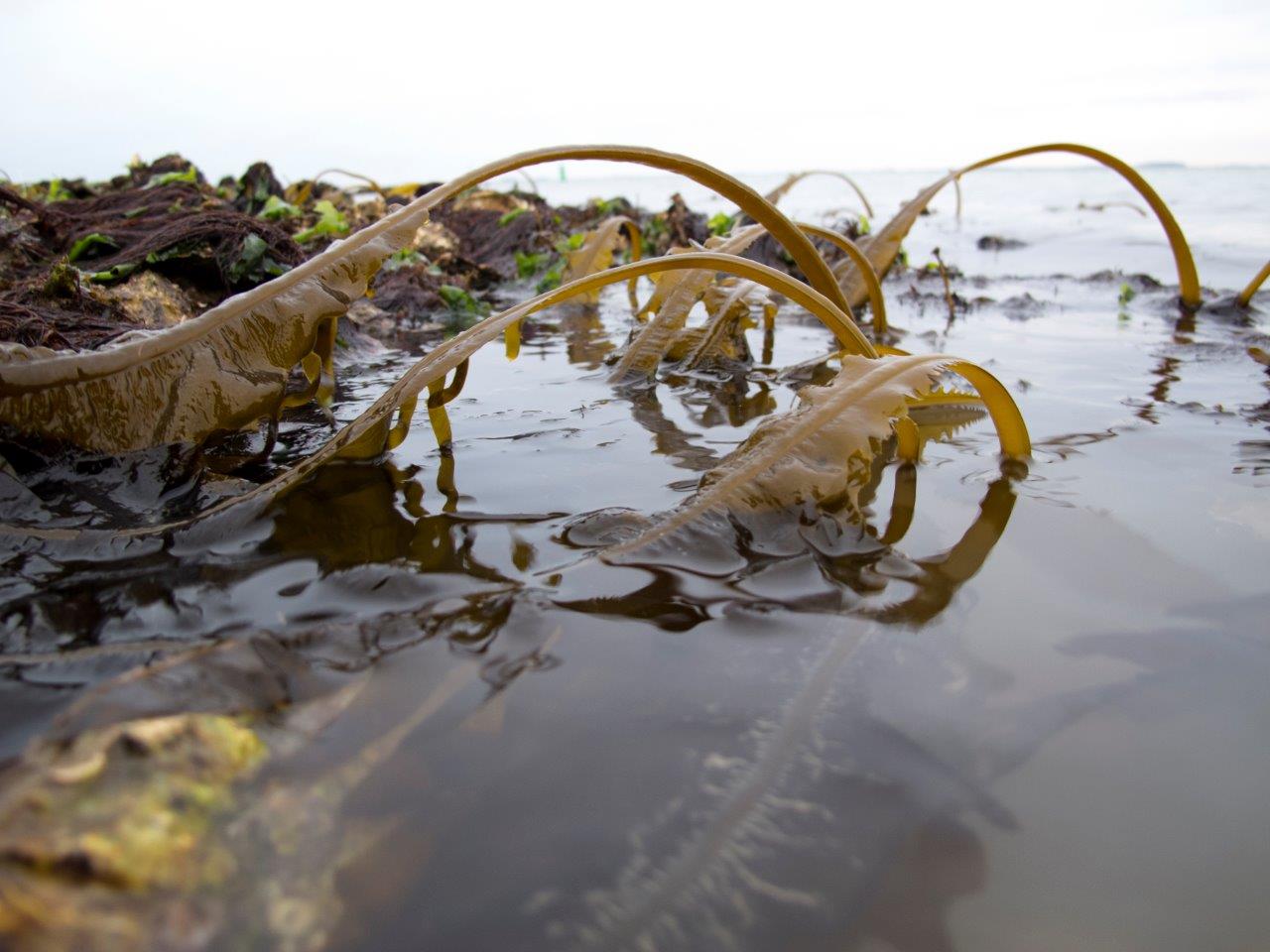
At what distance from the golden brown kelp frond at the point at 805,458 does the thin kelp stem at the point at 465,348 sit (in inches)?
7.6

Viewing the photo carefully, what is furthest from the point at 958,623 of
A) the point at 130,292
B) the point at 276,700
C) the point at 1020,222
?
the point at 1020,222

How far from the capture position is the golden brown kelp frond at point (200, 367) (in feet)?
2.74

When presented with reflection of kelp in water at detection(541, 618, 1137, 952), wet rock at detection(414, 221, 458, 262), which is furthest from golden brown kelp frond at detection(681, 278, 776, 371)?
wet rock at detection(414, 221, 458, 262)

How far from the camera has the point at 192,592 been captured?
2.40 feet

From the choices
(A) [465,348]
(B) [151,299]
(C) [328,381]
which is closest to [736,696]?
(A) [465,348]

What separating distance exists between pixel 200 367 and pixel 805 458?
2.31 feet

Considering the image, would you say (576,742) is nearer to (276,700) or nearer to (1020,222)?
(276,700)

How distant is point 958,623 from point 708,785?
13.6 inches

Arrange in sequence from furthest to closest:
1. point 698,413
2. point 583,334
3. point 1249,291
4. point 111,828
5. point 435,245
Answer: point 435,245, point 1249,291, point 583,334, point 698,413, point 111,828

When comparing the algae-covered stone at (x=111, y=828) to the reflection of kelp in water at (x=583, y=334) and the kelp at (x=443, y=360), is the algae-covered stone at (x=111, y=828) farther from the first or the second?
the reflection of kelp in water at (x=583, y=334)

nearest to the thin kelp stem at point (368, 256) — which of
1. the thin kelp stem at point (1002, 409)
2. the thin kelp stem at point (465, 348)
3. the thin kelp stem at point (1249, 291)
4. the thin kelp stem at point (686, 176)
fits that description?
the thin kelp stem at point (686, 176)

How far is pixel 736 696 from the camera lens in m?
0.64

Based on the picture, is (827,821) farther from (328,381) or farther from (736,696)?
(328,381)

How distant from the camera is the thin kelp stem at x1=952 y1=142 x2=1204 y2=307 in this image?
1.69m
